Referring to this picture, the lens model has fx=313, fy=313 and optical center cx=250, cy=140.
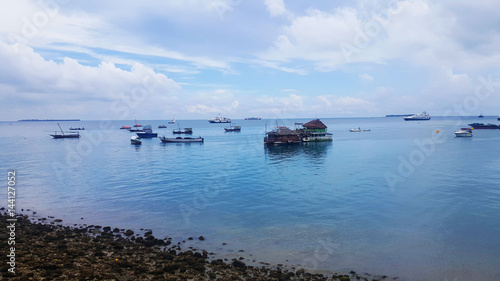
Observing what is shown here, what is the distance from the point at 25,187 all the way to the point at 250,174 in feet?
118

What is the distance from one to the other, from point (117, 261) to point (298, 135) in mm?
94444

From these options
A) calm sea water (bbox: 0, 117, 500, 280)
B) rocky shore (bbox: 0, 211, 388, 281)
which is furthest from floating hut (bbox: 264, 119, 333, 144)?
rocky shore (bbox: 0, 211, 388, 281)

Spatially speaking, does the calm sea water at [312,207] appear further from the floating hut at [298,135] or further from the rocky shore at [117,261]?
the floating hut at [298,135]

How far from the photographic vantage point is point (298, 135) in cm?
11112

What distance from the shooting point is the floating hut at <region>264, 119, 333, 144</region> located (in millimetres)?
106062

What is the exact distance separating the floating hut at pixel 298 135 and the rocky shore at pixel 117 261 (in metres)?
80.2

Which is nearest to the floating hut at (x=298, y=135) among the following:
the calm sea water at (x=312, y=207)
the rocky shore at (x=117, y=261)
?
A: the calm sea water at (x=312, y=207)

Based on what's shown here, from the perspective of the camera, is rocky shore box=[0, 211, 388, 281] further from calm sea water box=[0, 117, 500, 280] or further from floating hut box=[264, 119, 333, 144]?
floating hut box=[264, 119, 333, 144]

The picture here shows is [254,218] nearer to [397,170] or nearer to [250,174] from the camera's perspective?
[250,174]

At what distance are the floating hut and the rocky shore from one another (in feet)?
263

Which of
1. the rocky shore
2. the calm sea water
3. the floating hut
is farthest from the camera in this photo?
the floating hut

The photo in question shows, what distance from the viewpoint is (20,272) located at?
58.3 ft

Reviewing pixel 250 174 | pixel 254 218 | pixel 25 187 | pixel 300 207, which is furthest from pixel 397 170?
pixel 25 187

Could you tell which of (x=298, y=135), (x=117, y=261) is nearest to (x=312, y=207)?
(x=117, y=261)
